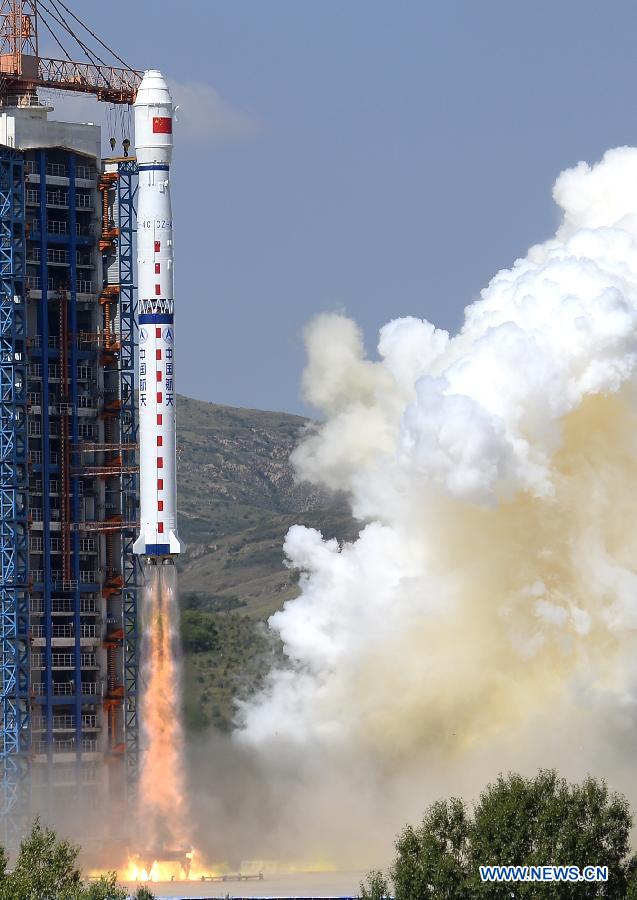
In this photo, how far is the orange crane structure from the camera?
136500 mm

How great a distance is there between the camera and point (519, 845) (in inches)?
4119

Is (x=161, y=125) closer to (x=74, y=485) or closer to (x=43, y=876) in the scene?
(x=74, y=485)

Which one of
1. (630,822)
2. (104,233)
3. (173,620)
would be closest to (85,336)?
(104,233)

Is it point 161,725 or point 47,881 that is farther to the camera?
point 161,725

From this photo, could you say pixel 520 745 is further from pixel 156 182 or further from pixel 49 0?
pixel 49 0

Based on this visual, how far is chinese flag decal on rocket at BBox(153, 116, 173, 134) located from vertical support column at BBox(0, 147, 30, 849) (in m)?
6.90

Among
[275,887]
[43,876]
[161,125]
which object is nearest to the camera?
[43,876]

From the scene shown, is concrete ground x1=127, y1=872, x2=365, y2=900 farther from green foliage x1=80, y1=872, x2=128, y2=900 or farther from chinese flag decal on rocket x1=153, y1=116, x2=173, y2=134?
chinese flag decal on rocket x1=153, y1=116, x2=173, y2=134

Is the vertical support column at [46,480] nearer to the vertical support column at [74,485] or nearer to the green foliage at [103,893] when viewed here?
the vertical support column at [74,485]

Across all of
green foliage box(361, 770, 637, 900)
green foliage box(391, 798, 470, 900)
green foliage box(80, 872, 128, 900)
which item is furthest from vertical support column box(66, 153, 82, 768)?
green foliage box(361, 770, 637, 900)

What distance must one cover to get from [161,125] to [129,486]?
17.7 meters

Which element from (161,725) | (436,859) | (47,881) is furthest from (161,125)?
(436,859)

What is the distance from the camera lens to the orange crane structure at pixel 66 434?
136 meters

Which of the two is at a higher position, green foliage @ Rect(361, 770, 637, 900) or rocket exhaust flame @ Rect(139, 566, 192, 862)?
rocket exhaust flame @ Rect(139, 566, 192, 862)
